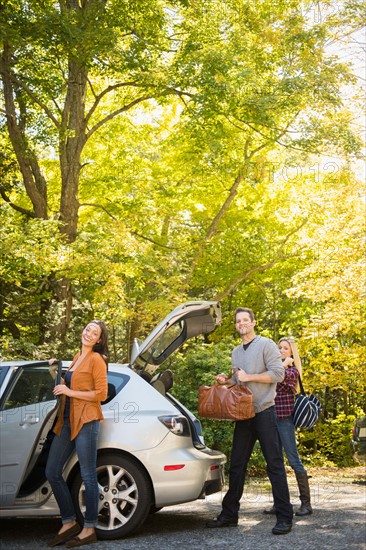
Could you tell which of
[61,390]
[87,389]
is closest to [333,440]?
[87,389]

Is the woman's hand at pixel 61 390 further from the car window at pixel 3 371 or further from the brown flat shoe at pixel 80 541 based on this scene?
the brown flat shoe at pixel 80 541

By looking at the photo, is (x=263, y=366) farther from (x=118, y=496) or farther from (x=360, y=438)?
(x=360, y=438)

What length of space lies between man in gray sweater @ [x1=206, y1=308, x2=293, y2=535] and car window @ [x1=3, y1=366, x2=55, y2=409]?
1.48 m

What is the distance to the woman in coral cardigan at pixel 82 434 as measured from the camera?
21.0 ft

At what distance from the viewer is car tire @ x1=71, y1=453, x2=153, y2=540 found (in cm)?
661

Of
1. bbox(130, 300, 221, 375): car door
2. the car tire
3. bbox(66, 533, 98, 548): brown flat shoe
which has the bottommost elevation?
bbox(66, 533, 98, 548): brown flat shoe

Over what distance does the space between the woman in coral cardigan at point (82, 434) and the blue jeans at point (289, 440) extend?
6.84 feet

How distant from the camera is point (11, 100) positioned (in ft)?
60.7

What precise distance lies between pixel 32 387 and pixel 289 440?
2.51 m

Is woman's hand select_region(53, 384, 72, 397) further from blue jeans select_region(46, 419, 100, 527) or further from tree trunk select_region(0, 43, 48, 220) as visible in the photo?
tree trunk select_region(0, 43, 48, 220)

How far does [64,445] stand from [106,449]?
1.22 feet

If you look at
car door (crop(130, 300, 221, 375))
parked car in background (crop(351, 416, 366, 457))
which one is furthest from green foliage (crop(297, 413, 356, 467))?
car door (crop(130, 300, 221, 375))

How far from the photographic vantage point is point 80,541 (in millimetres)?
6285

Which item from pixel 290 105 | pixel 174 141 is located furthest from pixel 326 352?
pixel 174 141
